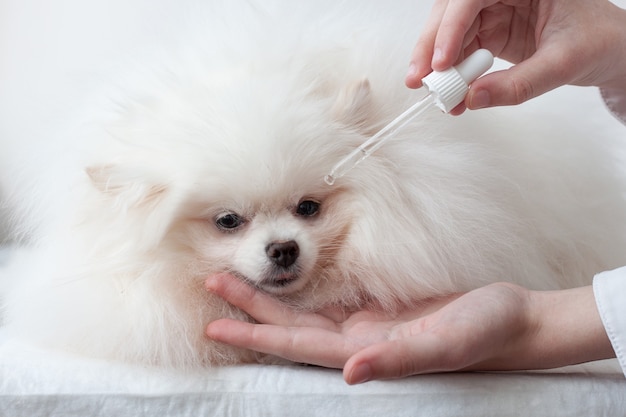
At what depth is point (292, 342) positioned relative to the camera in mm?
1129

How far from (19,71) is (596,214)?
1638mm

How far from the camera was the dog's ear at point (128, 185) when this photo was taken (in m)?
1.20

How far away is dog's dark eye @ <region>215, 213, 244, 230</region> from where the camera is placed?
1241 mm

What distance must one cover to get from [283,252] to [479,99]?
403 millimetres

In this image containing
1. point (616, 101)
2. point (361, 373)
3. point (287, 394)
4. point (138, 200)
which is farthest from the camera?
point (616, 101)

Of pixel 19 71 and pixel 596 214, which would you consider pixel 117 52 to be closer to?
pixel 19 71

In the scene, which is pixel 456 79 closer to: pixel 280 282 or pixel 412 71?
pixel 412 71

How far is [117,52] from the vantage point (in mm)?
1687

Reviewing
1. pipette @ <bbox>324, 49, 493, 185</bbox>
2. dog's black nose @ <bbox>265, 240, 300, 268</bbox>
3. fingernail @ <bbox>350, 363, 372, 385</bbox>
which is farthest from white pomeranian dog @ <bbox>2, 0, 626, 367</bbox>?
fingernail @ <bbox>350, 363, 372, 385</bbox>

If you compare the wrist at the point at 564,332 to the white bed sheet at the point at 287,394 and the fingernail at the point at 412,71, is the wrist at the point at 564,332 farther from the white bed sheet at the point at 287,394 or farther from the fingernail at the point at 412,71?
the fingernail at the point at 412,71

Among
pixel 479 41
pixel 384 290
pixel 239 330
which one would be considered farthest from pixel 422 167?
pixel 239 330

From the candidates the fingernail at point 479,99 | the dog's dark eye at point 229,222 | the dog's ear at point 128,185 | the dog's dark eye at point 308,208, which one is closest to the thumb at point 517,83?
the fingernail at point 479,99

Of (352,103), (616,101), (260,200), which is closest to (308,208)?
(260,200)

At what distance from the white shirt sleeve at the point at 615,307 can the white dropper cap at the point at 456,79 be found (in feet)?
1.22
